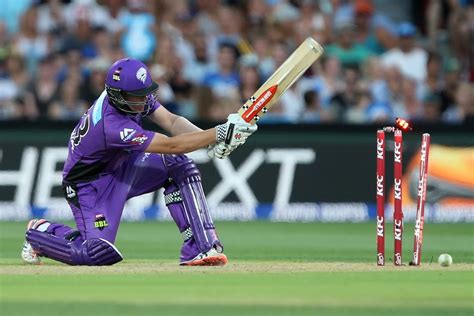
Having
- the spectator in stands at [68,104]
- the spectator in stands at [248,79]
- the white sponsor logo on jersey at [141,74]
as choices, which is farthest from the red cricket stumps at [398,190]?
the spectator in stands at [68,104]

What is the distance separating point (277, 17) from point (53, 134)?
13.5 feet

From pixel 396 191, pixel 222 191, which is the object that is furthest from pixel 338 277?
pixel 222 191

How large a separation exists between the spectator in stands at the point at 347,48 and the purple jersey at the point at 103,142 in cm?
804

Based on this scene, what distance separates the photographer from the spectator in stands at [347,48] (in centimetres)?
1795

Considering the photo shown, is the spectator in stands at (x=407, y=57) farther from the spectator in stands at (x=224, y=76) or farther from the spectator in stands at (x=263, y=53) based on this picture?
the spectator in stands at (x=224, y=76)

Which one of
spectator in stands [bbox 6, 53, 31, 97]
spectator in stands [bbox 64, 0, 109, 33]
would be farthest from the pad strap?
spectator in stands [bbox 64, 0, 109, 33]

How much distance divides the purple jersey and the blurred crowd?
6.55 meters

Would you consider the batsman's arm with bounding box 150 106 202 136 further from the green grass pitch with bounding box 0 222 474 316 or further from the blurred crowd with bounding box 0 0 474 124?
the blurred crowd with bounding box 0 0 474 124

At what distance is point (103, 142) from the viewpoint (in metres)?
9.73

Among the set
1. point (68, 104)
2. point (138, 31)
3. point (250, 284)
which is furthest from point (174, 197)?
point (138, 31)

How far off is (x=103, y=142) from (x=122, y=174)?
452mm

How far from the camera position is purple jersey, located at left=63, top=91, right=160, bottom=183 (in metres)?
9.58

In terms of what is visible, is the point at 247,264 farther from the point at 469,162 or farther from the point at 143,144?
the point at 469,162

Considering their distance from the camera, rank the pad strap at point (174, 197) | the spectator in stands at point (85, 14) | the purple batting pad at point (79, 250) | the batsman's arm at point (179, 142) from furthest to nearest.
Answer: the spectator in stands at point (85, 14) < the pad strap at point (174, 197) < the purple batting pad at point (79, 250) < the batsman's arm at point (179, 142)
